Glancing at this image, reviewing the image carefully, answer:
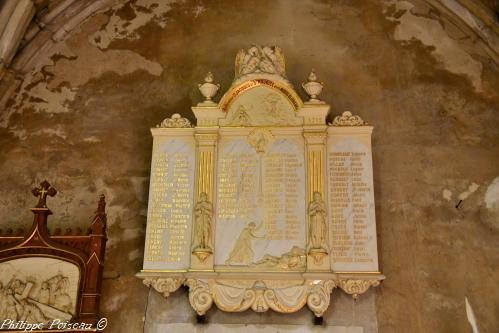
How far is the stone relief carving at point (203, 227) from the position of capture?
5441mm

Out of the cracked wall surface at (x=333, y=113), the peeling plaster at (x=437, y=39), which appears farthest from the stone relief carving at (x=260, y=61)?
the peeling plaster at (x=437, y=39)

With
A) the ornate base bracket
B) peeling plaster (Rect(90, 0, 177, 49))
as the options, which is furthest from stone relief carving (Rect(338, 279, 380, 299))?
peeling plaster (Rect(90, 0, 177, 49))

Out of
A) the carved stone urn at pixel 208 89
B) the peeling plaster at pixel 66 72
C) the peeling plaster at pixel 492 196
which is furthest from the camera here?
the peeling plaster at pixel 66 72

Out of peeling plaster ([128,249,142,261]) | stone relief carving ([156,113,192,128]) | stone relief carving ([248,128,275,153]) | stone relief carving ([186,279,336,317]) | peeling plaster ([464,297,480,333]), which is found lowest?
peeling plaster ([464,297,480,333])

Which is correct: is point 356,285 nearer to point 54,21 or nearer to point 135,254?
point 135,254

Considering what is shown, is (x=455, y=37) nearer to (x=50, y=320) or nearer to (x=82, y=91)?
(x=82, y=91)

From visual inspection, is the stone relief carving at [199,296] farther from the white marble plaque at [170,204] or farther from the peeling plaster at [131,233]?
the peeling plaster at [131,233]

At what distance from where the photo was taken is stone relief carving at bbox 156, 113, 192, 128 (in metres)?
6.04

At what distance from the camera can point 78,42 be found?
7008 millimetres

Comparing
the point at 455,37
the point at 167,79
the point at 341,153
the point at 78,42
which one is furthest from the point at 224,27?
the point at 455,37

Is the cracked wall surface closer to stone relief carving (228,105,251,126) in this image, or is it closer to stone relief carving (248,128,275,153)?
stone relief carving (228,105,251,126)

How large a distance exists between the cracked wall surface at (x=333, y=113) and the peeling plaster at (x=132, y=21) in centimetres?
2

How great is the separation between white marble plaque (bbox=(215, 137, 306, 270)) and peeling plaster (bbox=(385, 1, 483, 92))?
213 cm

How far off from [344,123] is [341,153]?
35 centimetres
